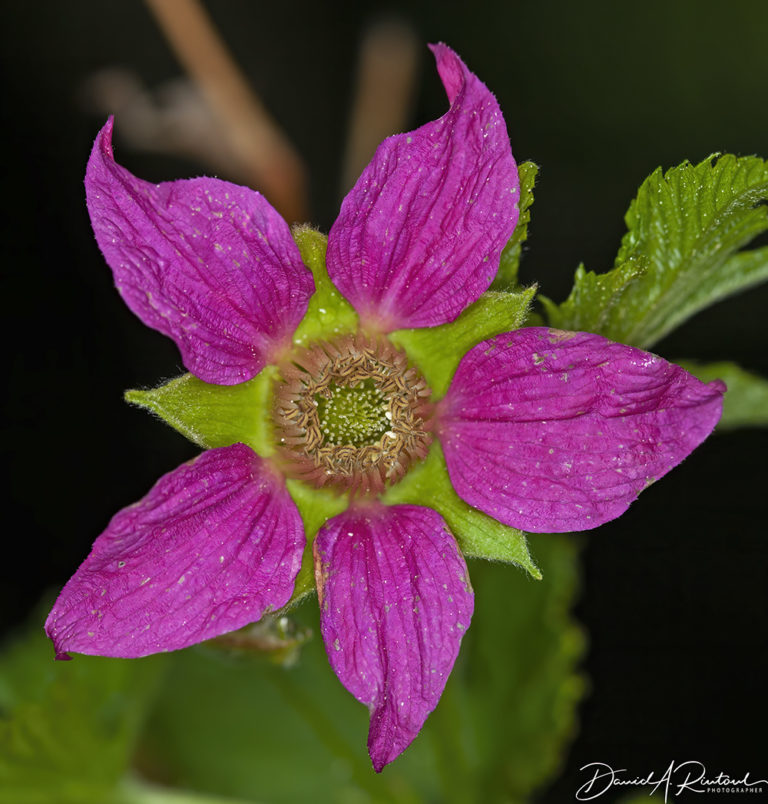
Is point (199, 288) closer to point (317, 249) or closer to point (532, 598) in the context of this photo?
point (317, 249)

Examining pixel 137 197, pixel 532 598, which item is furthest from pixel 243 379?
pixel 532 598

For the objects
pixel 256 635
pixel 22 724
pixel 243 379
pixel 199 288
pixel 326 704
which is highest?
pixel 199 288

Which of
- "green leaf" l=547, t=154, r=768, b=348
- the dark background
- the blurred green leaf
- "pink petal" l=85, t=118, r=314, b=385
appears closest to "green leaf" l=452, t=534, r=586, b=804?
the blurred green leaf

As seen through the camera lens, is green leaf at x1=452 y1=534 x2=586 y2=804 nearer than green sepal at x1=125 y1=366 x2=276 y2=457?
No

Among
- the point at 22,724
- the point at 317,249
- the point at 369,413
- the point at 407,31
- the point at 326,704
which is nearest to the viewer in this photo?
the point at 317,249

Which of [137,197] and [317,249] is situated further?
[317,249]

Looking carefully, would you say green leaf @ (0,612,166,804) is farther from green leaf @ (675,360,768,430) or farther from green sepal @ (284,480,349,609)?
green leaf @ (675,360,768,430)

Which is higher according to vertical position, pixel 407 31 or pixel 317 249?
pixel 317 249
